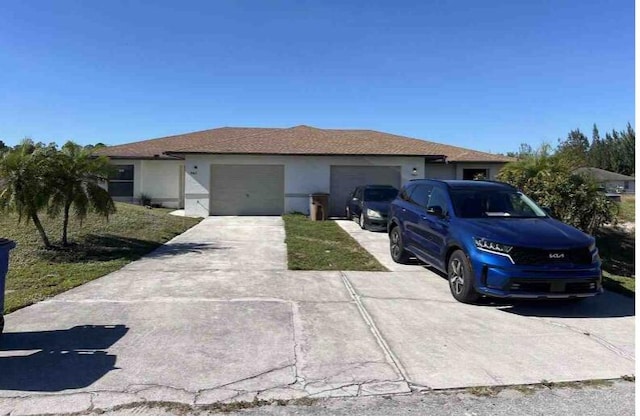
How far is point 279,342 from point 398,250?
204 inches

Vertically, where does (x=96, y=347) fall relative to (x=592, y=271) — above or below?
below

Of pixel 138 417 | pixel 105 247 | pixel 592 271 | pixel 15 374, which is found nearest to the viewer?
pixel 138 417

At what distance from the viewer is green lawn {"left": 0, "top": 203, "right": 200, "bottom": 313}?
7.43 meters

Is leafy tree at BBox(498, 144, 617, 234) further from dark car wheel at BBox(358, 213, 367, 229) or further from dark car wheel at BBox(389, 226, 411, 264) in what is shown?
dark car wheel at BBox(358, 213, 367, 229)

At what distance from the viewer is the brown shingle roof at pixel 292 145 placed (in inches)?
813

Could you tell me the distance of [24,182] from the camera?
32.1 ft

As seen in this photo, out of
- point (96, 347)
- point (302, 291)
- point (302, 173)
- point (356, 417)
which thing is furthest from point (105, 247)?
point (302, 173)

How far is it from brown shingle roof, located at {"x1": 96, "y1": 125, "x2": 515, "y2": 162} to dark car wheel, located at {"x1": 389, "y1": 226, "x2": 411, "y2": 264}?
10869 millimetres

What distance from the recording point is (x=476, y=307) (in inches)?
256

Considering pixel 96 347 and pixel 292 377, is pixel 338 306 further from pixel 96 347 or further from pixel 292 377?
pixel 96 347

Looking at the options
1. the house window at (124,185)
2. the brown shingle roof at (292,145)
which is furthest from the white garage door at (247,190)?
the house window at (124,185)

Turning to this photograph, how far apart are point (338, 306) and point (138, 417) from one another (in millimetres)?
3393

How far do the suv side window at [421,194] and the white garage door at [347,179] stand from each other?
37.6ft

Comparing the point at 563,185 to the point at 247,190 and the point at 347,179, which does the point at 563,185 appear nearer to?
the point at 347,179
